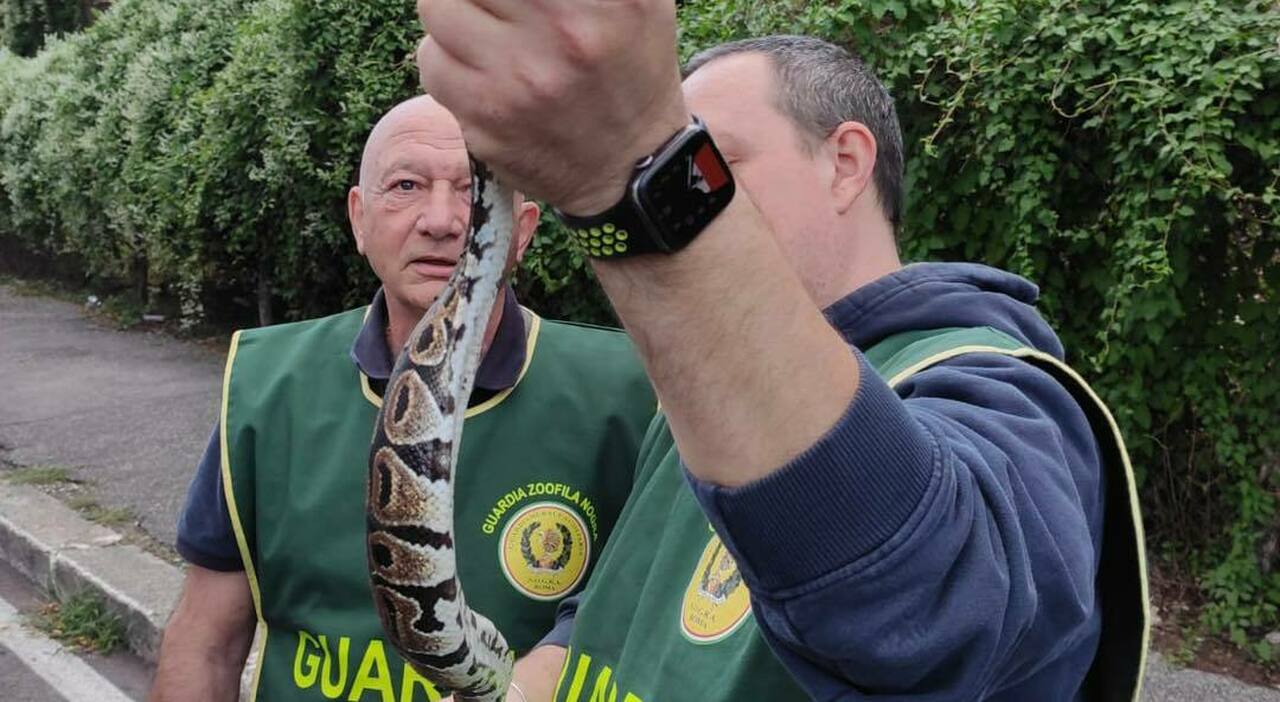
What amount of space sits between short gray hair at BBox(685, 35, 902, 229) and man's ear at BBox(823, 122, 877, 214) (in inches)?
0.7

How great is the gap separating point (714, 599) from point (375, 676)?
114cm

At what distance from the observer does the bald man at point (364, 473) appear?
2566mm

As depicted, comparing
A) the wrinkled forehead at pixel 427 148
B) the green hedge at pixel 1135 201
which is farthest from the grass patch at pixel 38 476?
the wrinkled forehead at pixel 427 148

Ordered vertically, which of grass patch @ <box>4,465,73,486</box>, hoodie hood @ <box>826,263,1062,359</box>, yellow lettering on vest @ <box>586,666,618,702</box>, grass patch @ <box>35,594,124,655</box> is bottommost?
grass patch @ <box>4,465,73,486</box>

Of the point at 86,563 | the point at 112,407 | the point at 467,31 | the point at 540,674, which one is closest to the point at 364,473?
the point at 540,674

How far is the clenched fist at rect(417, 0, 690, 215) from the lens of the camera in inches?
39.7

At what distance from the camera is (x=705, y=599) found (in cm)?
167

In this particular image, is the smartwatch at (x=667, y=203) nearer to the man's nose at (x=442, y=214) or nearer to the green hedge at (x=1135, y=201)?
the man's nose at (x=442, y=214)

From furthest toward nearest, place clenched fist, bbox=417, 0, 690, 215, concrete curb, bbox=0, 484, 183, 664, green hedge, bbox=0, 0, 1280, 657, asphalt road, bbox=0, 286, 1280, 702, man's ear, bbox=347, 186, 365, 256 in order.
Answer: asphalt road, bbox=0, 286, 1280, 702, concrete curb, bbox=0, 484, 183, 664, green hedge, bbox=0, 0, 1280, 657, man's ear, bbox=347, 186, 365, 256, clenched fist, bbox=417, 0, 690, 215

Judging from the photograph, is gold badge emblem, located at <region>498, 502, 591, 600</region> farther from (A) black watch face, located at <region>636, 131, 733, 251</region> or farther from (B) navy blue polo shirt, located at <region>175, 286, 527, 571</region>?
(A) black watch face, located at <region>636, 131, 733, 251</region>

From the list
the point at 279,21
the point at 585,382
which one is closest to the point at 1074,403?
the point at 585,382

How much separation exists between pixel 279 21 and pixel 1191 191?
19.3 feet

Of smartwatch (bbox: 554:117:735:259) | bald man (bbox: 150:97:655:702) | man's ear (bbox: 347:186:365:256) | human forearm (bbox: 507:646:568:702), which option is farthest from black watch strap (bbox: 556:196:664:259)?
man's ear (bbox: 347:186:365:256)

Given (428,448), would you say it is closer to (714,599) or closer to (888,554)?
(714,599)
